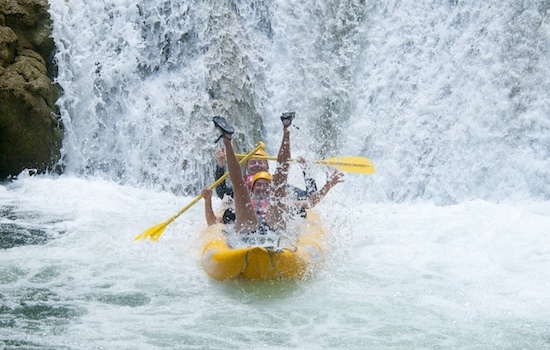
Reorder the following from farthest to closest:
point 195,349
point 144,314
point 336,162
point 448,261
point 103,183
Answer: point 103,183 → point 336,162 → point 448,261 → point 144,314 → point 195,349

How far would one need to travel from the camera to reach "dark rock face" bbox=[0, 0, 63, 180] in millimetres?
9914

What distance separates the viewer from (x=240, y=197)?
18.8 feet

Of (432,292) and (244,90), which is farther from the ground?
(244,90)

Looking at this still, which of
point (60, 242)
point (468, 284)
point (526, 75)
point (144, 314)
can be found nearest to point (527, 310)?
point (468, 284)

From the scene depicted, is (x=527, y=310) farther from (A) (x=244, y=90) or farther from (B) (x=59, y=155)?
(B) (x=59, y=155)

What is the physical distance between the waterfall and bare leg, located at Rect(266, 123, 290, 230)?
123 inches

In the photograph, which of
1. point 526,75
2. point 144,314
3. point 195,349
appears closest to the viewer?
point 195,349

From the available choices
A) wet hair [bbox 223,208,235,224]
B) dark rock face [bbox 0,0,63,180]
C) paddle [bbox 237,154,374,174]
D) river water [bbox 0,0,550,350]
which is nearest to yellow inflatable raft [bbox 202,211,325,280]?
river water [bbox 0,0,550,350]

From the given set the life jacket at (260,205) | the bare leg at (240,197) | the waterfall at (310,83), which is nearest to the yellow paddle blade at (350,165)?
the life jacket at (260,205)

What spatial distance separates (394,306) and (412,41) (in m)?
5.67

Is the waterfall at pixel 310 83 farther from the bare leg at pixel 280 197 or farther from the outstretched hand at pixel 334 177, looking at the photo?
the bare leg at pixel 280 197

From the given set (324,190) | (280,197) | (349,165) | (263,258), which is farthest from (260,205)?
(349,165)

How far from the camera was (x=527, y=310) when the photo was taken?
5.38 meters

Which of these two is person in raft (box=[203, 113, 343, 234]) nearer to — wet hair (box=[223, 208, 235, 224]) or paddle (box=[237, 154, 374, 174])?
wet hair (box=[223, 208, 235, 224])
